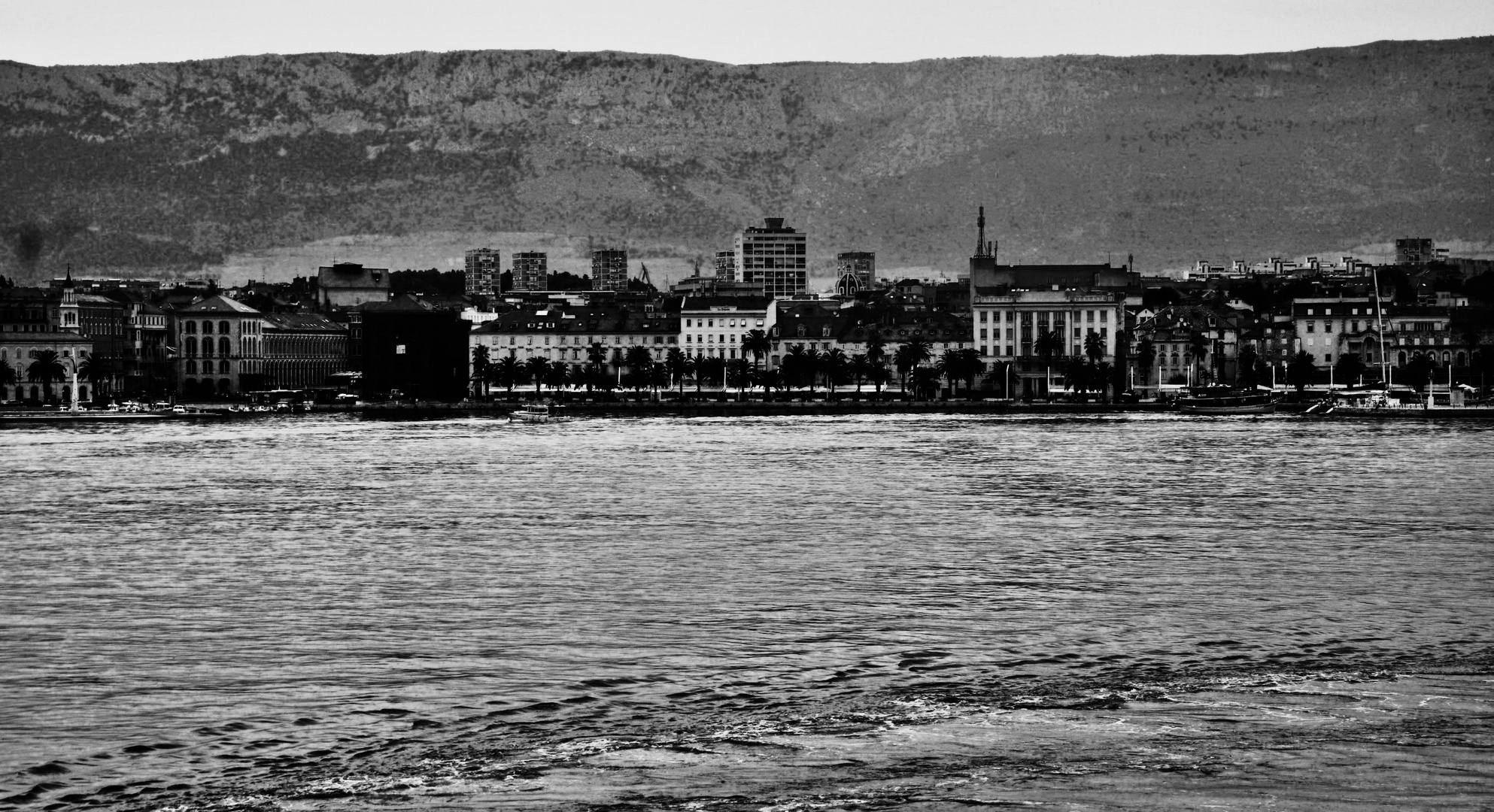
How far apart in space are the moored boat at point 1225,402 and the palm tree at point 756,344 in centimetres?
3152

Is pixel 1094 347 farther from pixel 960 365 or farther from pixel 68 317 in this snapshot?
pixel 68 317

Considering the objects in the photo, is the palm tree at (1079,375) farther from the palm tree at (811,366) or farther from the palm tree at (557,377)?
the palm tree at (557,377)

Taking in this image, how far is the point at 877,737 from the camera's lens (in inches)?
985

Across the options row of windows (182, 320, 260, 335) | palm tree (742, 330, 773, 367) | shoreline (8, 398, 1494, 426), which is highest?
row of windows (182, 320, 260, 335)

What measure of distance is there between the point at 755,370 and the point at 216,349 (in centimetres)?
4924

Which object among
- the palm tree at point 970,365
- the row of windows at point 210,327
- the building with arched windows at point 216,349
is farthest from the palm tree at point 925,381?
the row of windows at point 210,327

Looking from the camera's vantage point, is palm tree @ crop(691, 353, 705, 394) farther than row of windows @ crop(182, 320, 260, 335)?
No

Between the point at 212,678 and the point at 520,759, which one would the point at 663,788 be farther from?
the point at 212,678

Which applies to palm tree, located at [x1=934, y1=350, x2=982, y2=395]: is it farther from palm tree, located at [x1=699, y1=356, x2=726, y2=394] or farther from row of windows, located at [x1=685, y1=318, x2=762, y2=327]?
row of windows, located at [x1=685, y1=318, x2=762, y2=327]

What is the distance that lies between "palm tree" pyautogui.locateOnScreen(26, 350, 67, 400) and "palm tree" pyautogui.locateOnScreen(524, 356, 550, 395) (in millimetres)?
33123

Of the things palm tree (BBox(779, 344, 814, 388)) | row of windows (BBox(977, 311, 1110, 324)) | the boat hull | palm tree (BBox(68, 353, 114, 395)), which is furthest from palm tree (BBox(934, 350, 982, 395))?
palm tree (BBox(68, 353, 114, 395))

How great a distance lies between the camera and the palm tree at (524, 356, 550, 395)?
573 feet

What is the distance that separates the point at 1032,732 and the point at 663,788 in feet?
15.1

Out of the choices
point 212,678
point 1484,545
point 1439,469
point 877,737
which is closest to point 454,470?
point 1439,469
